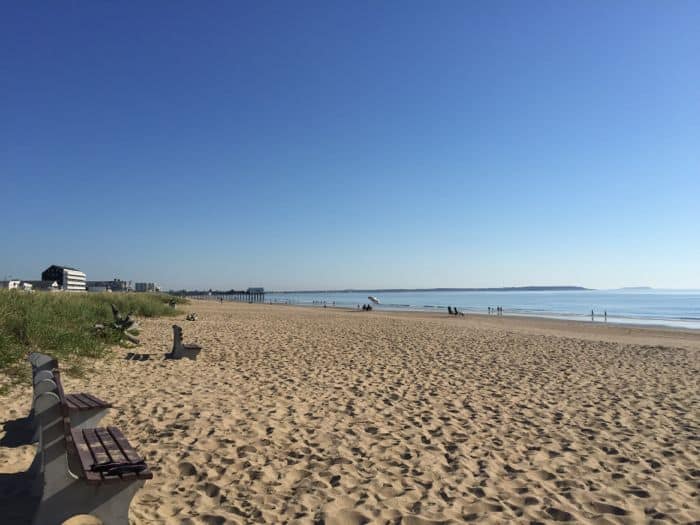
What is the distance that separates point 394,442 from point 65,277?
264 ft

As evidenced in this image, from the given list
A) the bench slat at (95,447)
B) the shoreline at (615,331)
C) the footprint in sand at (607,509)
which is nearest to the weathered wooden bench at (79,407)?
the bench slat at (95,447)

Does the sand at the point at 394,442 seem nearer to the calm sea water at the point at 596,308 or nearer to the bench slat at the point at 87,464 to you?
the bench slat at the point at 87,464

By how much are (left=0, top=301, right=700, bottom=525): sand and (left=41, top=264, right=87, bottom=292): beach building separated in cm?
7139

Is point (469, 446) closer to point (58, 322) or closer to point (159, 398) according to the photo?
point (159, 398)

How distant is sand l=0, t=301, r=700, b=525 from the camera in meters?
3.94

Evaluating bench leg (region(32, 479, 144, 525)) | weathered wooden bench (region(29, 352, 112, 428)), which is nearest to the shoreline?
weathered wooden bench (region(29, 352, 112, 428))

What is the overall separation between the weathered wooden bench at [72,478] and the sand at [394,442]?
526mm

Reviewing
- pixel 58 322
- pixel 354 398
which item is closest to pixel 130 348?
pixel 58 322

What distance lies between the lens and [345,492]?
4168 millimetres

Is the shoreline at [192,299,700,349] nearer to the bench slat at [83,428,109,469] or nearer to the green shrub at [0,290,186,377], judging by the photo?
the green shrub at [0,290,186,377]

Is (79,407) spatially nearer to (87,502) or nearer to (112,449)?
(112,449)

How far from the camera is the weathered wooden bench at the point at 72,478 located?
120 inches

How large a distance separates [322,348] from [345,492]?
31.6ft

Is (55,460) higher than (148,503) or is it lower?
higher
